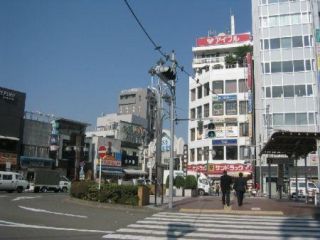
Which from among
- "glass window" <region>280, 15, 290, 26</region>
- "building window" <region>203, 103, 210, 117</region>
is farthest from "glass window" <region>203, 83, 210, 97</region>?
"glass window" <region>280, 15, 290, 26</region>

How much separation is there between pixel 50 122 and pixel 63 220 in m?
53.7

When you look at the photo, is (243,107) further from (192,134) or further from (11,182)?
(11,182)

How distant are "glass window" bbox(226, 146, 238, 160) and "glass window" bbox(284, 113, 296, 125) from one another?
33.9 feet

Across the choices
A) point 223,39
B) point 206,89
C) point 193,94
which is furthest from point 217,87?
point 223,39

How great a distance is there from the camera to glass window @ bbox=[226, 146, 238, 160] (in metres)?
65.1

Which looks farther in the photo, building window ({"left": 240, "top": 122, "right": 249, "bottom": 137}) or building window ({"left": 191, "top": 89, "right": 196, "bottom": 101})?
building window ({"left": 191, "top": 89, "right": 196, "bottom": 101})

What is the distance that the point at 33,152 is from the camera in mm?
63062

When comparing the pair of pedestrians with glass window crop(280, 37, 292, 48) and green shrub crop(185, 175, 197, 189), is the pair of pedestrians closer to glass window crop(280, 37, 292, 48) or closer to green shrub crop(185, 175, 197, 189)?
green shrub crop(185, 175, 197, 189)

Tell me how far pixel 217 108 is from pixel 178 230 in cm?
5500

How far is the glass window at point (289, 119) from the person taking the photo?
56.8 m

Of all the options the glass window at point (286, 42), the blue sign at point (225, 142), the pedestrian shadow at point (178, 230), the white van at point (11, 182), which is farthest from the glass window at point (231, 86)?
the pedestrian shadow at point (178, 230)

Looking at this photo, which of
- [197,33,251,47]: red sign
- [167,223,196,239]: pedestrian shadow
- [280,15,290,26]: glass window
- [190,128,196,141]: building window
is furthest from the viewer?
[197,33,251,47]: red sign

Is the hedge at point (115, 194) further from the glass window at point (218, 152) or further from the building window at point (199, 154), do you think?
the building window at point (199, 154)

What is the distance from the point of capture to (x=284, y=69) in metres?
57.9
